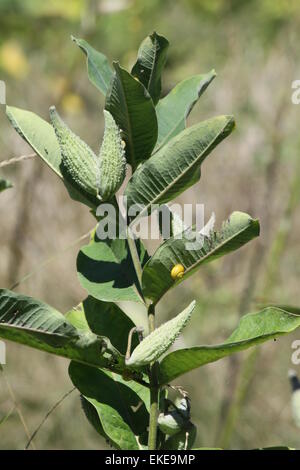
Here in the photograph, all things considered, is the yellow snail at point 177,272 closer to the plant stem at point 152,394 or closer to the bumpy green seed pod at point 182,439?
the plant stem at point 152,394

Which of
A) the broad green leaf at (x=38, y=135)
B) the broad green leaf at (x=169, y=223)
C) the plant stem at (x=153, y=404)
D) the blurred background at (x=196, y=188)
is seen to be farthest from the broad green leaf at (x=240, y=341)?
the blurred background at (x=196, y=188)

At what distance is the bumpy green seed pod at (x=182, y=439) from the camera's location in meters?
0.70

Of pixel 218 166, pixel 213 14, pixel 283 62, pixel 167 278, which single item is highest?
pixel 213 14

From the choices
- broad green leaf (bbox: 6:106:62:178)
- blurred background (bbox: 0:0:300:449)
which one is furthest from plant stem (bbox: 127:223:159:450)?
blurred background (bbox: 0:0:300:449)

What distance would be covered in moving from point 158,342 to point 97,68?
30 cm

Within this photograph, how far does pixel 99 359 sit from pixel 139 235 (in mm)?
160

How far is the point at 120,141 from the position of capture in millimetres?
649

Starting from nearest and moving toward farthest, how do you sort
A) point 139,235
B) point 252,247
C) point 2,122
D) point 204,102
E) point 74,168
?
point 74,168
point 139,235
point 252,247
point 2,122
point 204,102

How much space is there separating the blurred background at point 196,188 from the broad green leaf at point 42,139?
1.12 meters

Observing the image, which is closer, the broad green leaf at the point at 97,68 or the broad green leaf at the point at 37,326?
the broad green leaf at the point at 37,326

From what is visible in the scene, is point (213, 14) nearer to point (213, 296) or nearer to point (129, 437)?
point (213, 296)

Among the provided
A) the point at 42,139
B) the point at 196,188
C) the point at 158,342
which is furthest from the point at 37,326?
the point at 196,188

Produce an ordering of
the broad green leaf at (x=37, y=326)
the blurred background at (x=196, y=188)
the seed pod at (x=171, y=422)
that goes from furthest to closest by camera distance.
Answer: the blurred background at (x=196, y=188) → the seed pod at (x=171, y=422) → the broad green leaf at (x=37, y=326)

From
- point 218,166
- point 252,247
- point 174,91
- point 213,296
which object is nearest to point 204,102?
point 218,166
